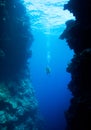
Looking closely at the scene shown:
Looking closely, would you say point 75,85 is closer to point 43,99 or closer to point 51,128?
point 51,128

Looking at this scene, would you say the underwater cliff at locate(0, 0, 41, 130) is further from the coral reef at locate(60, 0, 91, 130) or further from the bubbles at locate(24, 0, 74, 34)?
the bubbles at locate(24, 0, 74, 34)

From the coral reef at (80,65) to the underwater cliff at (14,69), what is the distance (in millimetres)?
5814

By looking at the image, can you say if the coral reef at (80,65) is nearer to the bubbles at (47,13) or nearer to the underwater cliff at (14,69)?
the underwater cliff at (14,69)

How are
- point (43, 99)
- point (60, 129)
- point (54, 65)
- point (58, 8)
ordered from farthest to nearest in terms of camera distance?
point (54, 65), point (43, 99), point (60, 129), point (58, 8)

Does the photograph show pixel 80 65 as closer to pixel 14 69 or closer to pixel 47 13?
pixel 14 69

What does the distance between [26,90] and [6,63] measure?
4020 mm

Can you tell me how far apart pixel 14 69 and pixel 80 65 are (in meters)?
10.3

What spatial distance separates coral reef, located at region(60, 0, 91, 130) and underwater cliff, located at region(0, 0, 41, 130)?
5.81 m

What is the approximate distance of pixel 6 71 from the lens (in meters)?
16.9

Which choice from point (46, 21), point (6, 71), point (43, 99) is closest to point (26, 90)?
point (6, 71)

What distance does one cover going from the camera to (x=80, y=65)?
8.59 metres

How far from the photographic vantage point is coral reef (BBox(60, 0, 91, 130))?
8.09m

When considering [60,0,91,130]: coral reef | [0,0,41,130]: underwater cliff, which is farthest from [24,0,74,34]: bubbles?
[60,0,91,130]: coral reef

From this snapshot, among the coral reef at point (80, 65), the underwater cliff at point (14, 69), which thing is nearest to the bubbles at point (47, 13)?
the underwater cliff at point (14, 69)
